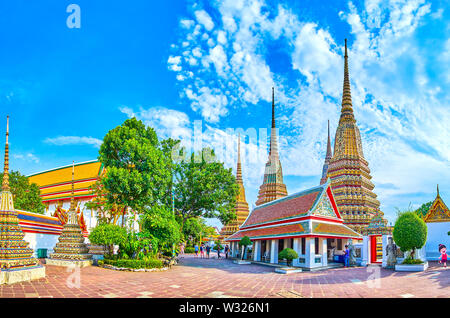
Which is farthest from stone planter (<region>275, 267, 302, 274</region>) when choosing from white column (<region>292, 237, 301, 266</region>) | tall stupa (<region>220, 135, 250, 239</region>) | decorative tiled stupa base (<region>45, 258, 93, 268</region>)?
tall stupa (<region>220, 135, 250, 239</region>)

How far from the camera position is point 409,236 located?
15.2m

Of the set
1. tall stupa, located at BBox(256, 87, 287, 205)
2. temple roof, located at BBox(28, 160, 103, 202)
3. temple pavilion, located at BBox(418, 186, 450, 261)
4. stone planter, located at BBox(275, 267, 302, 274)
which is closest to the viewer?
stone planter, located at BBox(275, 267, 302, 274)

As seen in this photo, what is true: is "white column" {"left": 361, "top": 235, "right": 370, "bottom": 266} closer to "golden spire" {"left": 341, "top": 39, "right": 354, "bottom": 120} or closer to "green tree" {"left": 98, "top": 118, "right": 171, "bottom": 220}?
"green tree" {"left": 98, "top": 118, "right": 171, "bottom": 220}

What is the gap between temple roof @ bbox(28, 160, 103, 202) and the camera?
29.3 m

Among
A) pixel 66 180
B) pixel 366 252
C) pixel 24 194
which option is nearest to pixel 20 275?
pixel 366 252

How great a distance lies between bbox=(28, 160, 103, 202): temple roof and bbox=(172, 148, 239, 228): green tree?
8.03m

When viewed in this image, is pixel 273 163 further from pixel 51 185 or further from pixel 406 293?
pixel 406 293

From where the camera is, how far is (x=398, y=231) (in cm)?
1574

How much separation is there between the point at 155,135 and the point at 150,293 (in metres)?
13.1

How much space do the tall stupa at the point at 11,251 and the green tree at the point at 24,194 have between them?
20228 millimetres
